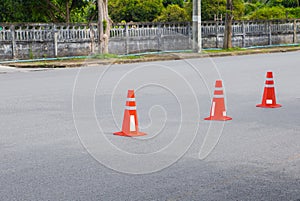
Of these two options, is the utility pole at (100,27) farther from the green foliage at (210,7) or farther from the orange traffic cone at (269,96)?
the green foliage at (210,7)

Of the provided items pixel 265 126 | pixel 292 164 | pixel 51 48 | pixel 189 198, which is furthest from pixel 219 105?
pixel 51 48

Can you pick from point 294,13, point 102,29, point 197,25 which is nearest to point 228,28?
point 197,25

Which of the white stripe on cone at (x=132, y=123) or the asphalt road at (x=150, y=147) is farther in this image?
the white stripe on cone at (x=132, y=123)

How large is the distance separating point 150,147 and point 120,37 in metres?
21.0

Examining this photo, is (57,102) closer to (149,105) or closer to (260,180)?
(149,105)

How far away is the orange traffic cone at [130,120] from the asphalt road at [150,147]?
→ 0.19m

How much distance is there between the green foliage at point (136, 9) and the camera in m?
48.3

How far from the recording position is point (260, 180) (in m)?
5.91

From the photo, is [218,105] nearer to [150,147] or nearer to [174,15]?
[150,147]

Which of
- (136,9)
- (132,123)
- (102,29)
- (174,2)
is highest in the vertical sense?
(174,2)

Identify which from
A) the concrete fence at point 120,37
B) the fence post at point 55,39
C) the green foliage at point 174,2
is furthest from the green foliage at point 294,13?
the fence post at point 55,39

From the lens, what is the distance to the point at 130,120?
8.28 meters

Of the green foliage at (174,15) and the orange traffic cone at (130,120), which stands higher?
the green foliage at (174,15)

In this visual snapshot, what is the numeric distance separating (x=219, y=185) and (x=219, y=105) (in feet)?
12.9
